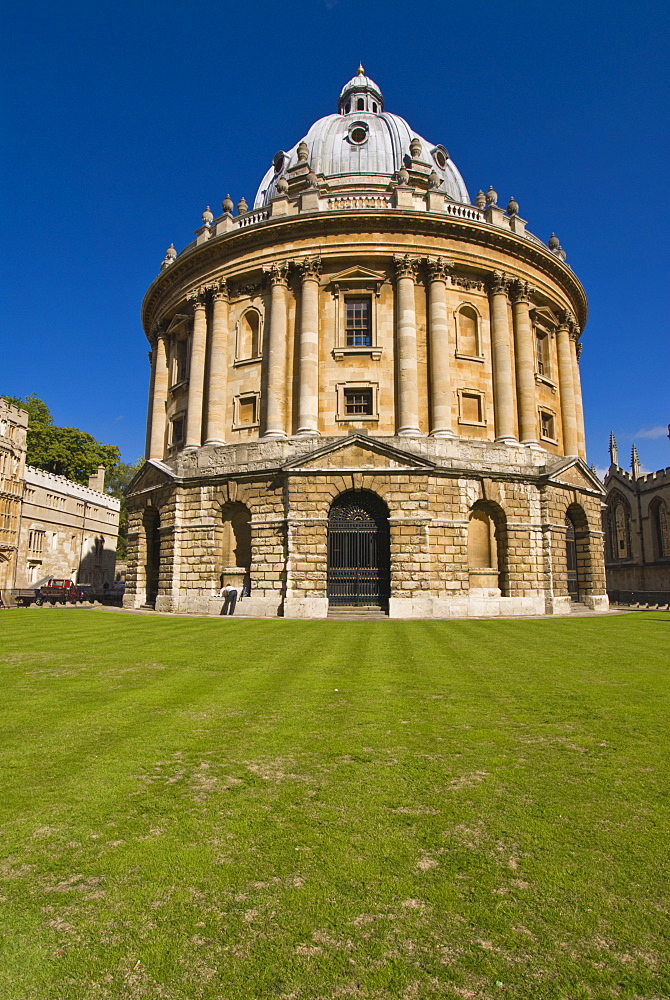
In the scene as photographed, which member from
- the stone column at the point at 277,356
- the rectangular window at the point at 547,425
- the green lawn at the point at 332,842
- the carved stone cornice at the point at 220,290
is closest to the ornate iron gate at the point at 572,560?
the rectangular window at the point at 547,425

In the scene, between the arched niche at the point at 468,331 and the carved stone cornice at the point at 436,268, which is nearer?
the carved stone cornice at the point at 436,268

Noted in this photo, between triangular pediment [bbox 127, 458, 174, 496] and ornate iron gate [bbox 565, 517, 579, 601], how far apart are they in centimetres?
2001

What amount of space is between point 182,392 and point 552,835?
30886 mm

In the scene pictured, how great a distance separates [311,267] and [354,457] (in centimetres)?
987

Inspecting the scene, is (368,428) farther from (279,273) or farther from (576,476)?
(576,476)

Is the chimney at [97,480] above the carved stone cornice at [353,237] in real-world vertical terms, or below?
below

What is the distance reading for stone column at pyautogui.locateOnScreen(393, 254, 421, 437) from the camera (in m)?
25.7

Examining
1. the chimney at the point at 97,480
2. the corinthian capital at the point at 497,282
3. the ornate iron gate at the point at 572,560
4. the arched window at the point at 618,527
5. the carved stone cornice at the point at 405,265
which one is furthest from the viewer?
the chimney at the point at 97,480

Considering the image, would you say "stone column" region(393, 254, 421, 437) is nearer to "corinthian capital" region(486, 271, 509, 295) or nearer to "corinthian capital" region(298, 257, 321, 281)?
"corinthian capital" region(298, 257, 321, 281)

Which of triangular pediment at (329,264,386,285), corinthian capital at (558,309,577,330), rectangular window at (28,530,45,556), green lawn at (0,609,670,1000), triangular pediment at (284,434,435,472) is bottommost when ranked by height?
green lawn at (0,609,670,1000)

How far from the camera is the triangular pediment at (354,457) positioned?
24156mm

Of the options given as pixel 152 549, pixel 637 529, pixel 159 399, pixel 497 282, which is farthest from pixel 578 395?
pixel 637 529

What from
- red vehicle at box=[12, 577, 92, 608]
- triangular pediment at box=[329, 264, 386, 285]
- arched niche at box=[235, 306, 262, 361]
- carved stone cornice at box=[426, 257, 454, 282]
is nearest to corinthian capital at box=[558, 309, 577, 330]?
carved stone cornice at box=[426, 257, 454, 282]

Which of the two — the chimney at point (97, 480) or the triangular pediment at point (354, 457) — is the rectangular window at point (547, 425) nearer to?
the triangular pediment at point (354, 457)
